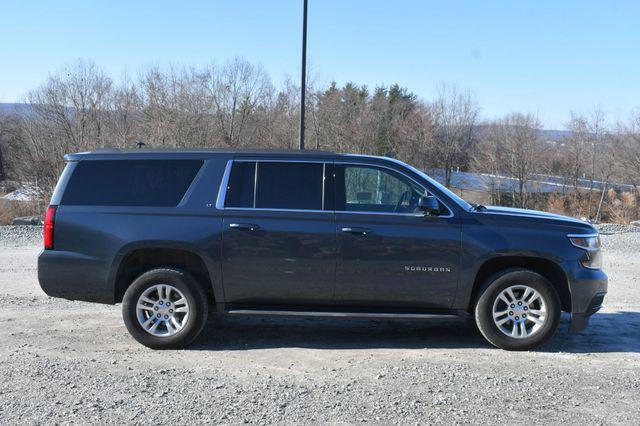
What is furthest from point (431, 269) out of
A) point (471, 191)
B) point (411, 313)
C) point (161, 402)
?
point (471, 191)

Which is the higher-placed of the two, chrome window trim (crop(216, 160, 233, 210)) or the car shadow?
chrome window trim (crop(216, 160, 233, 210))

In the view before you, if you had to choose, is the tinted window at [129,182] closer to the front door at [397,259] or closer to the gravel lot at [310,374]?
the gravel lot at [310,374]

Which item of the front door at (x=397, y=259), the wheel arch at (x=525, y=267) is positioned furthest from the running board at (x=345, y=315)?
the wheel arch at (x=525, y=267)

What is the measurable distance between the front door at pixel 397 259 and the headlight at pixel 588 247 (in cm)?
119

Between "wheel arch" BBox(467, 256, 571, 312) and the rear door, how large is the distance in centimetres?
148

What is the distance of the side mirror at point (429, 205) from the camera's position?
5.98 metres

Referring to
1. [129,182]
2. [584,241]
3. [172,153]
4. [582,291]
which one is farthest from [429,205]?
[129,182]

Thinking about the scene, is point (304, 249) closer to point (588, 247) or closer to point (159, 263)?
point (159, 263)

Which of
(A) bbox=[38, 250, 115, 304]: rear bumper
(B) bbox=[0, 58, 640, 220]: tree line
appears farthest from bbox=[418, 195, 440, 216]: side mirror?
(B) bbox=[0, 58, 640, 220]: tree line

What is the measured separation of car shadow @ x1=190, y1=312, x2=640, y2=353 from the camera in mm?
6363

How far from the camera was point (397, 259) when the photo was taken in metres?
6.06

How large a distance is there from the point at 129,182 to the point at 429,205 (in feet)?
9.96

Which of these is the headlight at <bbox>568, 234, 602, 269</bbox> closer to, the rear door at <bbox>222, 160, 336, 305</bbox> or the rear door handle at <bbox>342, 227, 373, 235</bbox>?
the rear door handle at <bbox>342, 227, 373, 235</bbox>

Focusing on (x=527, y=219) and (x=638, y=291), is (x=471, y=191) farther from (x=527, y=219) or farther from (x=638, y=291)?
(x=527, y=219)
